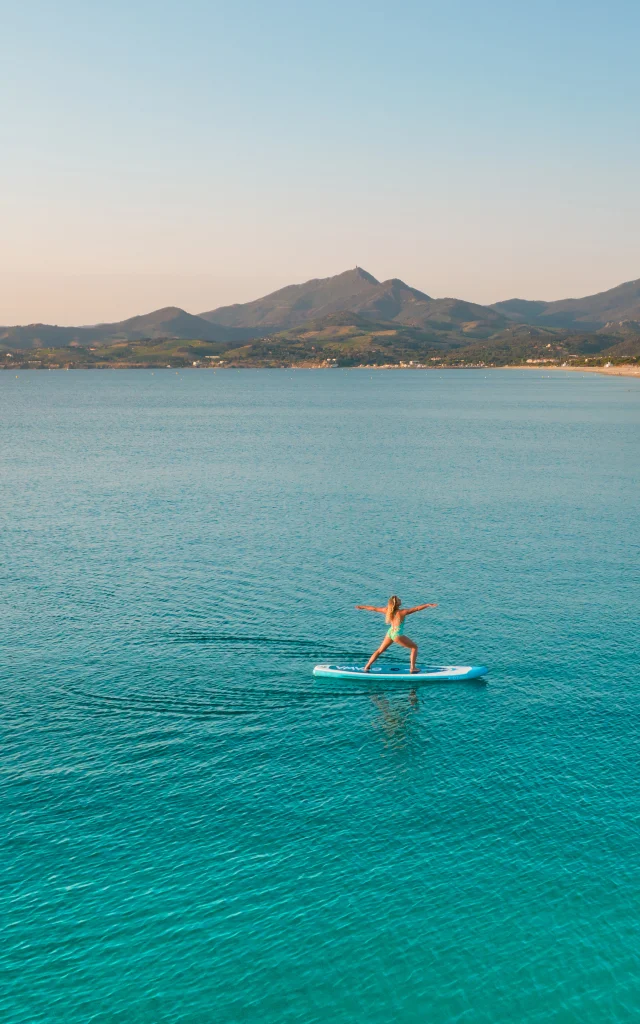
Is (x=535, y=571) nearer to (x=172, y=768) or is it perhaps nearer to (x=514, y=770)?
(x=514, y=770)

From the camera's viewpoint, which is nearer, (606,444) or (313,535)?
(313,535)

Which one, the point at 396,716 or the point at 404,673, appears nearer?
the point at 396,716

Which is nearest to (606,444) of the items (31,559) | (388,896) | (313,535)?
(313,535)

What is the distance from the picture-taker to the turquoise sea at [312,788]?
1021 inches

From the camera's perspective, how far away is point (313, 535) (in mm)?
84500

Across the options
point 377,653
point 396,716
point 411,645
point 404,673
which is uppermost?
point 411,645

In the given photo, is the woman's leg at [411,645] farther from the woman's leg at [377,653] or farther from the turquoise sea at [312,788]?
the turquoise sea at [312,788]

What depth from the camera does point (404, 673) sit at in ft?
155

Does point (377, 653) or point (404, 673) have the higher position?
point (377, 653)

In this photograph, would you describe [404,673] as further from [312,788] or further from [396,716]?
[312,788]

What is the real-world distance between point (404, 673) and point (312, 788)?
41.8ft

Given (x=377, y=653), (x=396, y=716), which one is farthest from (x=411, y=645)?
(x=396, y=716)

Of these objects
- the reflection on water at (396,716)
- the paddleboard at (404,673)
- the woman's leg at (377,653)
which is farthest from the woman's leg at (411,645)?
the reflection on water at (396,716)

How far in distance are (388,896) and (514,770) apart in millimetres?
10569
